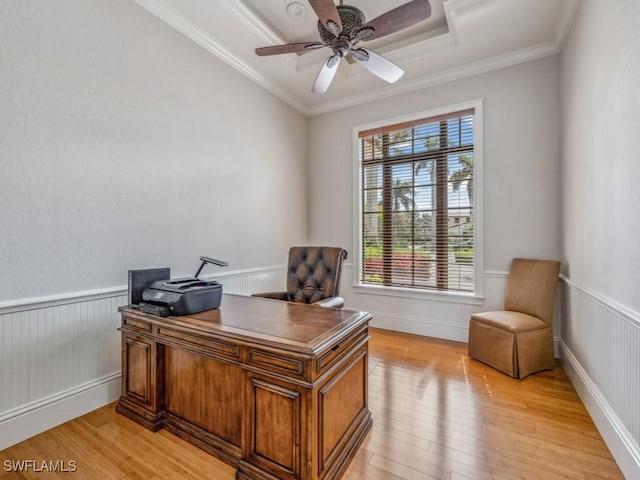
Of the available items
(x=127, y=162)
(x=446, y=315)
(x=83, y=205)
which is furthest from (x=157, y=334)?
(x=446, y=315)

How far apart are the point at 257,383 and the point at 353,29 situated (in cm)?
229

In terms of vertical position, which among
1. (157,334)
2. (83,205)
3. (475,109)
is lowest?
(157,334)

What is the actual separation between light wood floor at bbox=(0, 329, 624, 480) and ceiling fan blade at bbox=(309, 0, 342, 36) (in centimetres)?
248

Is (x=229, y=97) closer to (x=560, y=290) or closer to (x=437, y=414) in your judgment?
(x=437, y=414)

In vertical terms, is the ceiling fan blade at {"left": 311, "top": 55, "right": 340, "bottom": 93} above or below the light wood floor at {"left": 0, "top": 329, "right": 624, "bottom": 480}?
above

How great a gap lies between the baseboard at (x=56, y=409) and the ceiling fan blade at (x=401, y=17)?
3049 millimetres

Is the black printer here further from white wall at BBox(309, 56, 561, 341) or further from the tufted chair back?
white wall at BBox(309, 56, 561, 341)

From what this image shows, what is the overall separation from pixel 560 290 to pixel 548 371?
2.49 feet

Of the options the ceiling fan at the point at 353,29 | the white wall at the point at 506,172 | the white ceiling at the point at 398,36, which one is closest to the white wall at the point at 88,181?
the white ceiling at the point at 398,36

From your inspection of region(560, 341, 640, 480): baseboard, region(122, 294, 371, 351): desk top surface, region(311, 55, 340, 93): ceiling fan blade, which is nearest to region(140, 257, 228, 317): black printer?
region(122, 294, 371, 351): desk top surface

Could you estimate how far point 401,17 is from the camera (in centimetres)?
182

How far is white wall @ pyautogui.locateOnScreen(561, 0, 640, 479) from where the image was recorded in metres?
1.44

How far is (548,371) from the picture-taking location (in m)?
2.55

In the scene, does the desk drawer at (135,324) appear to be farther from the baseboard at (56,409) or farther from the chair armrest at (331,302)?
the chair armrest at (331,302)
